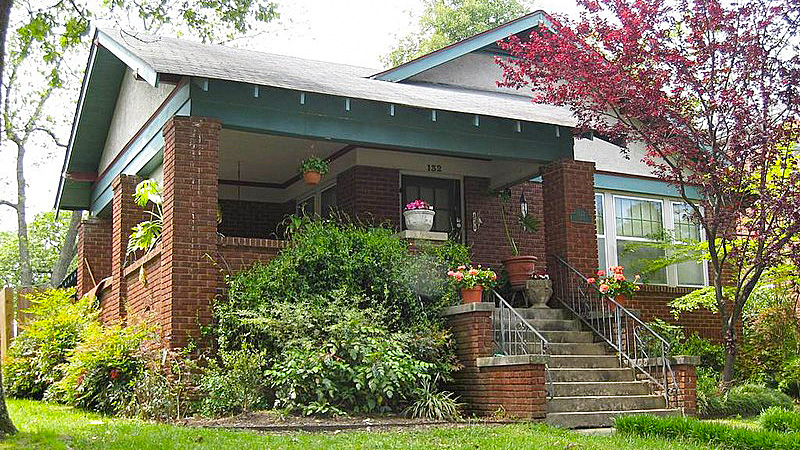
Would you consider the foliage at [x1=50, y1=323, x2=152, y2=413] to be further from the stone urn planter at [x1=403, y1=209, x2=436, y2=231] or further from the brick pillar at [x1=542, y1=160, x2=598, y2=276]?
the brick pillar at [x1=542, y1=160, x2=598, y2=276]

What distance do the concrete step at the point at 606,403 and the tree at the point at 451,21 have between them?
30.8 meters

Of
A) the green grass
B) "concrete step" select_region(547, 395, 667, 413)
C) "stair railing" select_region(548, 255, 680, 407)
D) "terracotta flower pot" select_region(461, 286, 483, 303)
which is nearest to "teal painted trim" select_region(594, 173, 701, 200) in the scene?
"stair railing" select_region(548, 255, 680, 407)

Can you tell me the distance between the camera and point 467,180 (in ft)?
55.7

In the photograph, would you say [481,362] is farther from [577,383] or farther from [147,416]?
[147,416]

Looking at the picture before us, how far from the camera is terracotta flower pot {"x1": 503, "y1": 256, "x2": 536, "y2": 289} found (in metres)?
15.0

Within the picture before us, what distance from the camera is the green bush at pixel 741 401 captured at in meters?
13.0

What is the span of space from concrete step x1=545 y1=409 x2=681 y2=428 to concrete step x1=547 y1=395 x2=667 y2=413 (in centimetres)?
8

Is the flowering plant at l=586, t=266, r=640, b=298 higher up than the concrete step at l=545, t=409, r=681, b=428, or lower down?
higher up

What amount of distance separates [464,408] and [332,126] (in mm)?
4373

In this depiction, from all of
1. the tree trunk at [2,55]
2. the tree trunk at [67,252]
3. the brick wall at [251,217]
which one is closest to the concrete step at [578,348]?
the brick wall at [251,217]

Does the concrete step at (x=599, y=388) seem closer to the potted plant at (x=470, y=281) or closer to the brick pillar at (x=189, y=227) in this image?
the potted plant at (x=470, y=281)

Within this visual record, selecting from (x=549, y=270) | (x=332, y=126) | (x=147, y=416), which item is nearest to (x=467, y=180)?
(x=549, y=270)

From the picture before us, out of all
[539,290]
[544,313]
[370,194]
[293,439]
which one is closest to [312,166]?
[370,194]

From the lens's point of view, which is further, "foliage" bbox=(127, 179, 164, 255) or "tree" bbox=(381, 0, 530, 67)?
"tree" bbox=(381, 0, 530, 67)
